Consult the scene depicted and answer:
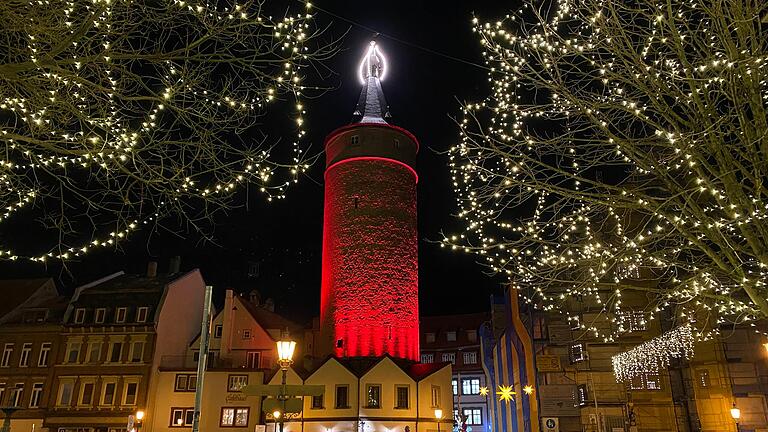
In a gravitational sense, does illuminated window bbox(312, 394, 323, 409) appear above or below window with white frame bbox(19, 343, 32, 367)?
below

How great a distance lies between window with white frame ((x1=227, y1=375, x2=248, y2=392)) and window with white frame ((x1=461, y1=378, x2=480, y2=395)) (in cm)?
2301

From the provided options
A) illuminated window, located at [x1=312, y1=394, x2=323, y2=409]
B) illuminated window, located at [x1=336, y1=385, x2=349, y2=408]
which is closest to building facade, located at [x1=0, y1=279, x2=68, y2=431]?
illuminated window, located at [x1=312, y1=394, x2=323, y2=409]

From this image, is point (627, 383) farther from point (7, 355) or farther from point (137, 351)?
point (7, 355)

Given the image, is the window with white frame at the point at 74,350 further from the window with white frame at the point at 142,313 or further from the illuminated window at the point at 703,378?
the illuminated window at the point at 703,378

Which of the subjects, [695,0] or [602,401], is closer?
[695,0]

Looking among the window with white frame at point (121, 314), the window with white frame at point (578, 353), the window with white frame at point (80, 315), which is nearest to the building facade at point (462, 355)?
the window with white frame at point (578, 353)

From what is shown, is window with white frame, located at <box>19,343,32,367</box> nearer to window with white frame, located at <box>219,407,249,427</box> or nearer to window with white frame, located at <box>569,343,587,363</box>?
window with white frame, located at <box>219,407,249,427</box>

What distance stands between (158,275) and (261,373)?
11.1 meters

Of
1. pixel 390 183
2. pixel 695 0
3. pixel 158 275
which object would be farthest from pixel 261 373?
pixel 695 0

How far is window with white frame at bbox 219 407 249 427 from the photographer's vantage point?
3344cm

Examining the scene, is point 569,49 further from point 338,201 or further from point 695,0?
point 338,201

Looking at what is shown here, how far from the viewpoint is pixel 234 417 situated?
33625 millimetres

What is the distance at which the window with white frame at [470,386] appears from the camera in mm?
51250

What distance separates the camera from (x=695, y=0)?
8.33 m
